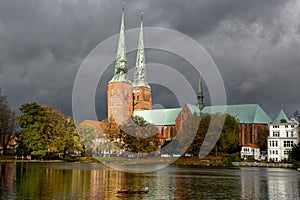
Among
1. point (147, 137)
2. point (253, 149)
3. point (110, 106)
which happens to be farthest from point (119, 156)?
point (110, 106)

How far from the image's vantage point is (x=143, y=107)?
473 feet

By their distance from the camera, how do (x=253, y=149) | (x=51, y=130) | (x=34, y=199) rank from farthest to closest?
(x=253, y=149) < (x=51, y=130) < (x=34, y=199)

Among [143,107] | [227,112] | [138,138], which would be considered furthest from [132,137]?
[143,107]

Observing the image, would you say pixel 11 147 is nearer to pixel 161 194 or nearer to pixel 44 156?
pixel 44 156

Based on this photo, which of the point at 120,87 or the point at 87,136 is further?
the point at 120,87

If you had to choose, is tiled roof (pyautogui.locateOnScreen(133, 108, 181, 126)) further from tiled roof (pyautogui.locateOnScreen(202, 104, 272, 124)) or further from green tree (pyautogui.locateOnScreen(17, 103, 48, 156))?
green tree (pyautogui.locateOnScreen(17, 103, 48, 156))

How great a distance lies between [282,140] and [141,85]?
54572 mm

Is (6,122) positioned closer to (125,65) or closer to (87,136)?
(87,136)

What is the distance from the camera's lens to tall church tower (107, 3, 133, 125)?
134250 mm

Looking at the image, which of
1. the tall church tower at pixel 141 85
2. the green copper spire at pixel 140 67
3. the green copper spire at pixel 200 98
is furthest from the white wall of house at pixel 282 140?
the green copper spire at pixel 140 67

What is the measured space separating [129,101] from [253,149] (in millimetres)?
48130

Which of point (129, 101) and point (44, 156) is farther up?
point (129, 101)

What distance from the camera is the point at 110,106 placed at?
139250 mm

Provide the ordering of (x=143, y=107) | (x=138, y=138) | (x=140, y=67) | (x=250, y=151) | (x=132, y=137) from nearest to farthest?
(x=132, y=137) < (x=138, y=138) < (x=250, y=151) < (x=140, y=67) < (x=143, y=107)
